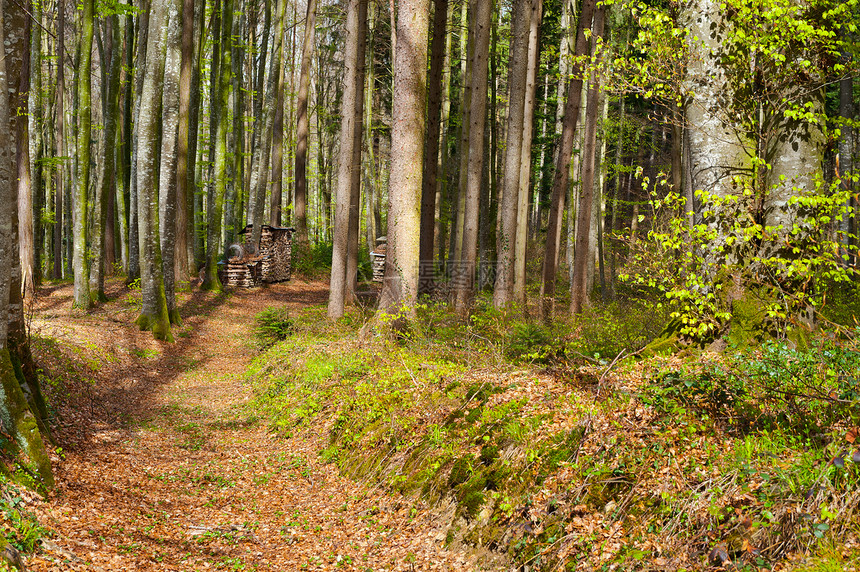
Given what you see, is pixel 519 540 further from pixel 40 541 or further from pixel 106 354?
pixel 106 354

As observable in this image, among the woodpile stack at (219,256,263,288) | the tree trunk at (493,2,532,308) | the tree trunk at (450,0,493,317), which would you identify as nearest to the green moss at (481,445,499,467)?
the tree trunk at (450,0,493,317)

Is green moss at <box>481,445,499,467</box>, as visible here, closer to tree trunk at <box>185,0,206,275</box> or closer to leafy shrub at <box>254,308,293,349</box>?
leafy shrub at <box>254,308,293,349</box>

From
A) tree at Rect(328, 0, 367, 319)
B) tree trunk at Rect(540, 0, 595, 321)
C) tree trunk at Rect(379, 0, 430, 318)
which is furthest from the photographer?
tree trunk at Rect(540, 0, 595, 321)

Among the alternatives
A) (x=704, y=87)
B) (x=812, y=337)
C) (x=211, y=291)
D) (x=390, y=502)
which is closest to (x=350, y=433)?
(x=390, y=502)

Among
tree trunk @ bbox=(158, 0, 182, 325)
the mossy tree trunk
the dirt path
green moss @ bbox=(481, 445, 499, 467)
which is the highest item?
tree trunk @ bbox=(158, 0, 182, 325)

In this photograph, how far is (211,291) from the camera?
19078mm

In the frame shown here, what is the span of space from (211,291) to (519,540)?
1678 centimetres

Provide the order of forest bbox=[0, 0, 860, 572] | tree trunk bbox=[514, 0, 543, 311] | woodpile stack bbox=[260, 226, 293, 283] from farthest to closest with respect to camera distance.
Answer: woodpile stack bbox=[260, 226, 293, 283] → tree trunk bbox=[514, 0, 543, 311] → forest bbox=[0, 0, 860, 572]

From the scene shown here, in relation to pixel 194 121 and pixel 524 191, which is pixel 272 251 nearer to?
pixel 194 121

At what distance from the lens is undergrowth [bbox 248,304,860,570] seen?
10.7 ft

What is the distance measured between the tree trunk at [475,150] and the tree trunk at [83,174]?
8.26 metres

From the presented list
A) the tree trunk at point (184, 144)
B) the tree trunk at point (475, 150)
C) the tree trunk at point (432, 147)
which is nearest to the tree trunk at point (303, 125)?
the tree trunk at point (184, 144)

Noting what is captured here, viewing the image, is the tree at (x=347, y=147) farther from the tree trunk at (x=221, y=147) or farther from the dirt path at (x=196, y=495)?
the tree trunk at (x=221, y=147)

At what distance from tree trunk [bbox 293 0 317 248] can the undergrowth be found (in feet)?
61.5
